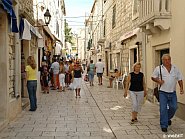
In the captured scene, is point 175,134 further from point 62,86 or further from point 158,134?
point 62,86

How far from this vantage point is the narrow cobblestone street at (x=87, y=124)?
7133 millimetres

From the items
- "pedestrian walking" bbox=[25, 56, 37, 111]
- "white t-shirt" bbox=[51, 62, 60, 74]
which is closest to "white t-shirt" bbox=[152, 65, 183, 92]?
"pedestrian walking" bbox=[25, 56, 37, 111]

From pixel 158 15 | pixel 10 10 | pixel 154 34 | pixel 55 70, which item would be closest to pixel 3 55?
pixel 10 10

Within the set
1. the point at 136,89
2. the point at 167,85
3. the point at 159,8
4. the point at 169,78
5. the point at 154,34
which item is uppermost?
the point at 159,8

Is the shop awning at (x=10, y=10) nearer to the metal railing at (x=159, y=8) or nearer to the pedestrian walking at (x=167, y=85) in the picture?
the pedestrian walking at (x=167, y=85)

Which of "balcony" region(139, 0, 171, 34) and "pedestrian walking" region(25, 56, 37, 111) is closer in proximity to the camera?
"balcony" region(139, 0, 171, 34)

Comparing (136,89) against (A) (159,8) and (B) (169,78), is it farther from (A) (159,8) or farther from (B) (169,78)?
(A) (159,8)

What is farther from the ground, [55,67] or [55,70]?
[55,67]

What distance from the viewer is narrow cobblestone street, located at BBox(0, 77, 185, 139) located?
713cm

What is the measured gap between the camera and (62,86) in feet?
57.7

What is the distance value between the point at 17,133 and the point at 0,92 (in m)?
1.51

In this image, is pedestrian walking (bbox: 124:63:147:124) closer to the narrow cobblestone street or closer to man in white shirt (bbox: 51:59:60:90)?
the narrow cobblestone street

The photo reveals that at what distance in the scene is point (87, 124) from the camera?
8.38m

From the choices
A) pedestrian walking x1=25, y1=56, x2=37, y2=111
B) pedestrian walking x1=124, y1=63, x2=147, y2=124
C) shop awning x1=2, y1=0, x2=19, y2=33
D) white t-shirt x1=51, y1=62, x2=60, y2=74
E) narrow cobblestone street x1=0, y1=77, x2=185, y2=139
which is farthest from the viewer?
white t-shirt x1=51, y1=62, x2=60, y2=74
